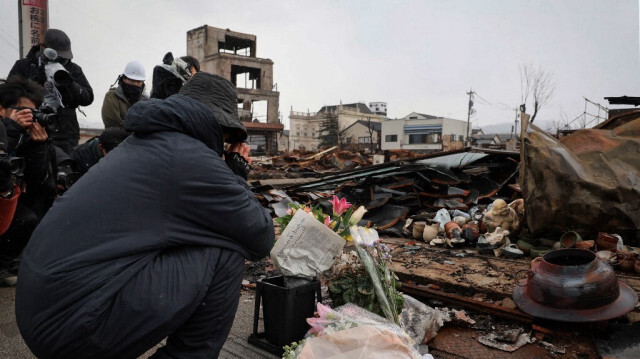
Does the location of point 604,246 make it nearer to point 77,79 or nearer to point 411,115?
point 77,79

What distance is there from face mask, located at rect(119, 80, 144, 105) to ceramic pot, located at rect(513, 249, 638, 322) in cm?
412

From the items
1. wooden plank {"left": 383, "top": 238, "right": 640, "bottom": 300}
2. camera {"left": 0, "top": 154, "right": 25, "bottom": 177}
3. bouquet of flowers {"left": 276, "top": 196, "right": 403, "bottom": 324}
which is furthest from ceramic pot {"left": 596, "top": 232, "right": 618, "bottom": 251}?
camera {"left": 0, "top": 154, "right": 25, "bottom": 177}

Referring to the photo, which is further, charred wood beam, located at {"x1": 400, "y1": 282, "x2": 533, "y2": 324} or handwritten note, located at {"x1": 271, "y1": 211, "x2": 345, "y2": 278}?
charred wood beam, located at {"x1": 400, "y1": 282, "x2": 533, "y2": 324}

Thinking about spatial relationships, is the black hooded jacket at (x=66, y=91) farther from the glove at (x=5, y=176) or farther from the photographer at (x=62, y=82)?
the glove at (x=5, y=176)

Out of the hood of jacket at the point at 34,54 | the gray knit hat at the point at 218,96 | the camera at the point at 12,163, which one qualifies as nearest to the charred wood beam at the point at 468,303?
the gray knit hat at the point at 218,96

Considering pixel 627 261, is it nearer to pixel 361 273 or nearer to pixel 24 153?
pixel 361 273

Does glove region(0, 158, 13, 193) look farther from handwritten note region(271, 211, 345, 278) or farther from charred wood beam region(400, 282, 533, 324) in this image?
charred wood beam region(400, 282, 533, 324)

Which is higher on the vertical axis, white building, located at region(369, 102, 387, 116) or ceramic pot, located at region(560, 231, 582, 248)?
white building, located at region(369, 102, 387, 116)

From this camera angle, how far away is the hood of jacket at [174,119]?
1761 mm

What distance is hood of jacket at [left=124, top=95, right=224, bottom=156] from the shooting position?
176 centimetres

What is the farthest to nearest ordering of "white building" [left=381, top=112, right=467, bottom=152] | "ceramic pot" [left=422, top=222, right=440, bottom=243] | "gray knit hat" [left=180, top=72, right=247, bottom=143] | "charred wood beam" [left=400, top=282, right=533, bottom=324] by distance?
"white building" [left=381, top=112, right=467, bottom=152]
"ceramic pot" [left=422, top=222, right=440, bottom=243]
"charred wood beam" [left=400, top=282, right=533, bottom=324]
"gray knit hat" [left=180, top=72, right=247, bottom=143]

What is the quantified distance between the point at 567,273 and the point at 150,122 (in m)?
2.79

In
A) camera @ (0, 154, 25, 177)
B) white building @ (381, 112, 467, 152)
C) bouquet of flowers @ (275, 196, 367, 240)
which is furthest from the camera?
white building @ (381, 112, 467, 152)

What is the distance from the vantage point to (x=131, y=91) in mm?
4445
